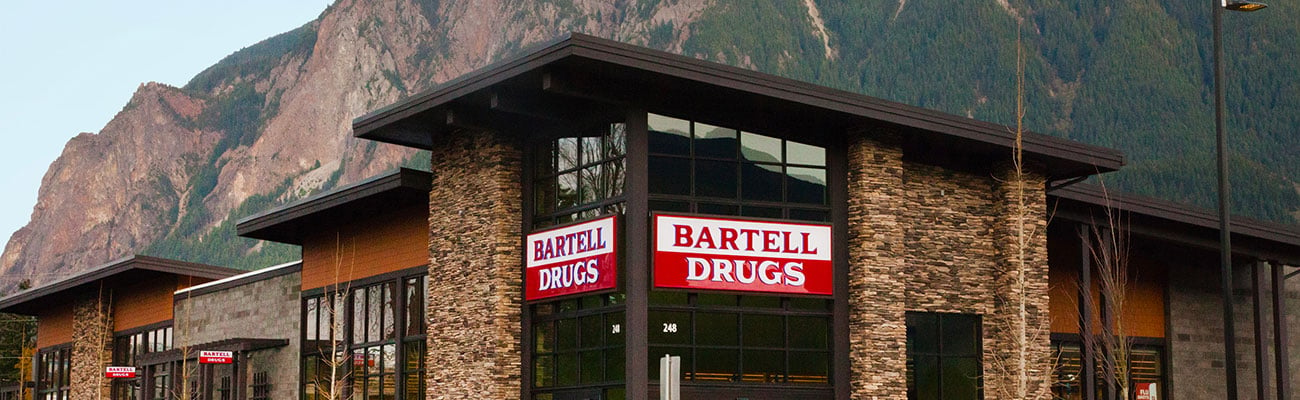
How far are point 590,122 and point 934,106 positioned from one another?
15546cm

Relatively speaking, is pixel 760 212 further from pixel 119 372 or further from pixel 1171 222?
pixel 119 372

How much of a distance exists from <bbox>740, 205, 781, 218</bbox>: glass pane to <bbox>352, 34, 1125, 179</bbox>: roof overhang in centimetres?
171

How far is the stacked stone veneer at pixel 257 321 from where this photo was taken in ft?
143

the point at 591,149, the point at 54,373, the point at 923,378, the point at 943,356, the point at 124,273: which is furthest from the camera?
the point at 54,373

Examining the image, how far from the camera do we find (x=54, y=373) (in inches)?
2441

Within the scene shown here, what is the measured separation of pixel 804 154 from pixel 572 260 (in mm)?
5517

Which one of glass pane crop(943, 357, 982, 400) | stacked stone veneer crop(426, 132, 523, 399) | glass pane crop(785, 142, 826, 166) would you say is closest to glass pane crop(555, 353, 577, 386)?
stacked stone veneer crop(426, 132, 523, 399)

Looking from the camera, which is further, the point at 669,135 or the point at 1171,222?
the point at 1171,222

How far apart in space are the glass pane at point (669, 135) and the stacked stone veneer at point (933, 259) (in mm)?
3933

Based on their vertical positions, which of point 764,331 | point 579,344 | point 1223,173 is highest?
point 1223,173

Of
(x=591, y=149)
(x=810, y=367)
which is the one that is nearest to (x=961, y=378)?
(x=810, y=367)

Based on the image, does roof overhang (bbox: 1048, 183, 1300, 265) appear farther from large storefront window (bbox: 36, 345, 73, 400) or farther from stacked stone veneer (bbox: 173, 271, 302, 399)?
large storefront window (bbox: 36, 345, 73, 400)

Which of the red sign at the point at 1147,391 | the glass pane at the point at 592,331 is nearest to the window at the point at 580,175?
the glass pane at the point at 592,331

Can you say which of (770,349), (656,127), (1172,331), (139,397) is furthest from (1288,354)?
(139,397)
